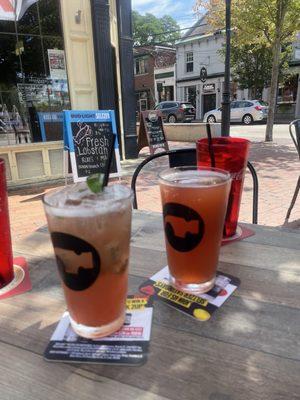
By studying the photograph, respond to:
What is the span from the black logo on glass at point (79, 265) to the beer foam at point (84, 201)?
44mm

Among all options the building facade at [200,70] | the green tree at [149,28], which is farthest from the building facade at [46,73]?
the green tree at [149,28]

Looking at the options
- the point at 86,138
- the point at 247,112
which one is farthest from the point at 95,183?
the point at 247,112

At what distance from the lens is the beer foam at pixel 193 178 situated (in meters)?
0.73

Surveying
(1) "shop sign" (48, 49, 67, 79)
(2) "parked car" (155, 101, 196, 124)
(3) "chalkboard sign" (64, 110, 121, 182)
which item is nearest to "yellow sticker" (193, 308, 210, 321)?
(3) "chalkboard sign" (64, 110, 121, 182)

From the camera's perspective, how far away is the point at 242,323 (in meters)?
0.66

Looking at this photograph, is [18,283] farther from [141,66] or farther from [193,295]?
[141,66]

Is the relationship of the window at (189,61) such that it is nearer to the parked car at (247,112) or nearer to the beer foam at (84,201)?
the parked car at (247,112)

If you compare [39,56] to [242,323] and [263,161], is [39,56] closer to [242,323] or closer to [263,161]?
[263,161]

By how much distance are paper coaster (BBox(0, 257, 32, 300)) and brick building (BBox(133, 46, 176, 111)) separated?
27.8m

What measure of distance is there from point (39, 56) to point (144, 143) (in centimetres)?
287

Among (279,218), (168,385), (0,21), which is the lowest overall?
(279,218)

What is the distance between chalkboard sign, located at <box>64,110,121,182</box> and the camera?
161 inches

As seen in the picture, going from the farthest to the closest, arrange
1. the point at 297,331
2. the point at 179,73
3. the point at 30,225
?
the point at 179,73 < the point at 30,225 < the point at 297,331

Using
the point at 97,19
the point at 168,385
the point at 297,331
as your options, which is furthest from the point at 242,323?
the point at 97,19
